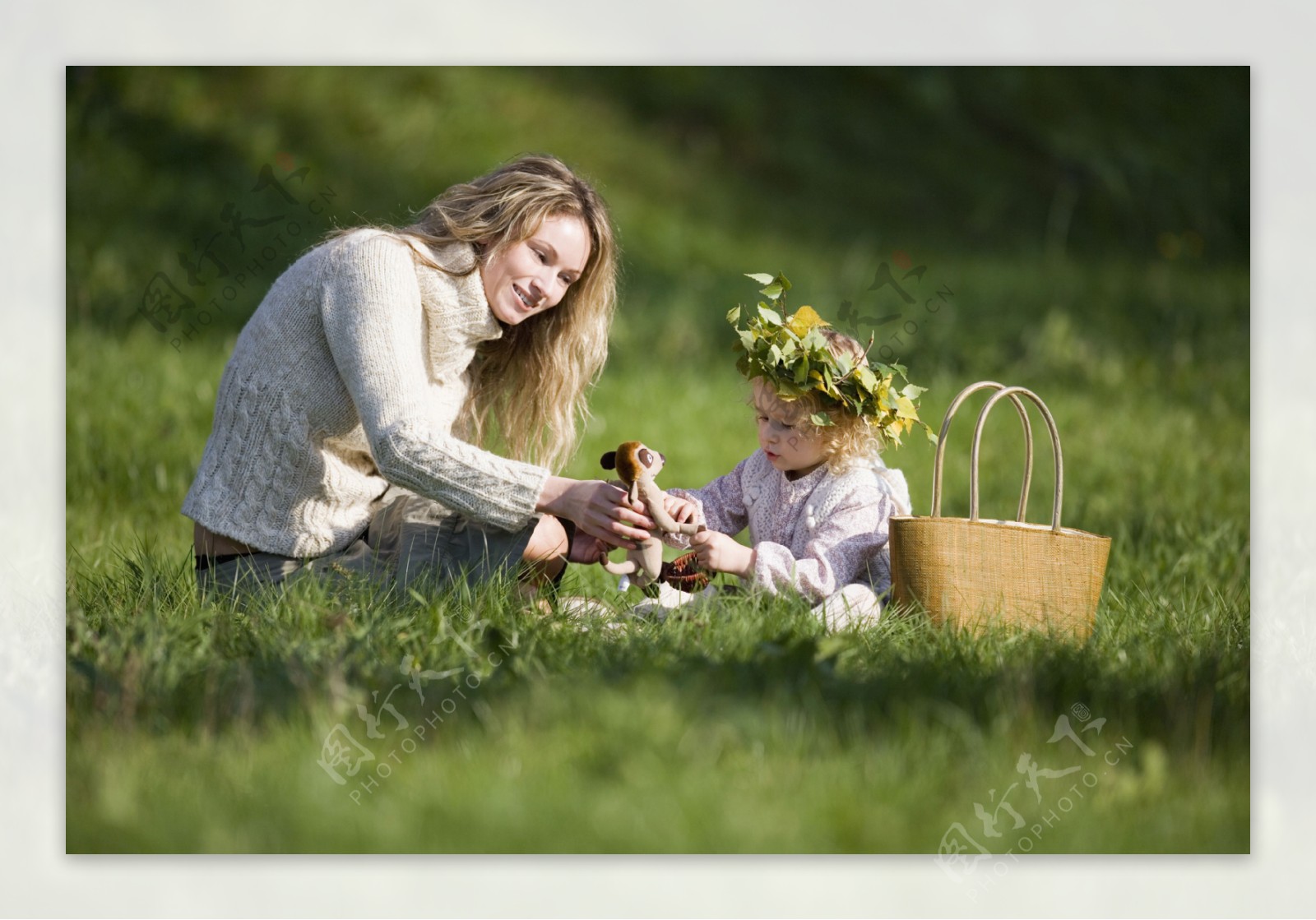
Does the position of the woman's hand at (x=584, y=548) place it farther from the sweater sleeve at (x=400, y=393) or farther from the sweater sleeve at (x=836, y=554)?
the sweater sleeve at (x=836, y=554)

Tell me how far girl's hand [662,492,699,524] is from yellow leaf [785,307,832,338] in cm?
47

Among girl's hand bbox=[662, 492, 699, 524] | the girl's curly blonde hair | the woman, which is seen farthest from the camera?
the girl's curly blonde hair

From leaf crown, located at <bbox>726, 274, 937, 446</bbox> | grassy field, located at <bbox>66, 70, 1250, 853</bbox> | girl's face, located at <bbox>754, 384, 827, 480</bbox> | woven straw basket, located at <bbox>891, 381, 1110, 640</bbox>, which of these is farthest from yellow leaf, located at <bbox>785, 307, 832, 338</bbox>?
grassy field, located at <bbox>66, 70, 1250, 853</bbox>

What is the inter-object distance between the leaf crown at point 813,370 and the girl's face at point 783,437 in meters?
0.06

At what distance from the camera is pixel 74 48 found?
318 centimetres

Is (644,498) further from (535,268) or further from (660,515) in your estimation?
(535,268)

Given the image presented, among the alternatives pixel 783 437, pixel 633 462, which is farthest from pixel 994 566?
pixel 633 462

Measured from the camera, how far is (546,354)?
3350 mm

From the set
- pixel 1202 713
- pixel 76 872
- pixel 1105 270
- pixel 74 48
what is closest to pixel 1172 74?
pixel 1105 270

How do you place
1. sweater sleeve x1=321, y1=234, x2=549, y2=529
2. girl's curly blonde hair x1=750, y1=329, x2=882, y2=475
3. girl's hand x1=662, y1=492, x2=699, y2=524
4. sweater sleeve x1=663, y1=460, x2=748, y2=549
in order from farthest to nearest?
sweater sleeve x1=663, y1=460, x2=748, y2=549
girl's curly blonde hair x1=750, y1=329, x2=882, y2=475
girl's hand x1=662, y1=492, x2=699, y2=524
sweater sleeve x1=321, y1=234, x2=549, y2=529

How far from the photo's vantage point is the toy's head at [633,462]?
2.84m

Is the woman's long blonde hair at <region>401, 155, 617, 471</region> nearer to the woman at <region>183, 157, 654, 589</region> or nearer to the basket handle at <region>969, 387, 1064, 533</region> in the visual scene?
the woman at <region>183, 157, 654, 589</region>

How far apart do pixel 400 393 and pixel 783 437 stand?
0.91m

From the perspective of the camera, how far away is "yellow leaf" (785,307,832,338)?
10.2ft
